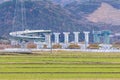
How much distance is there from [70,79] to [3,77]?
5.02 metres

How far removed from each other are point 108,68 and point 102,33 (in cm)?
13430

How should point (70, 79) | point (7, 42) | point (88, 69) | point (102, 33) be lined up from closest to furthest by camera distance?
point (70, 79)
point (88, 69)
point (7, 42)
point (102, 33)

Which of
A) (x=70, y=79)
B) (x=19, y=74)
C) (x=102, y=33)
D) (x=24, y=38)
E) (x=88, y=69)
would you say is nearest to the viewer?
(x=70, y=79)

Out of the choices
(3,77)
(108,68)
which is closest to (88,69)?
(108,68)

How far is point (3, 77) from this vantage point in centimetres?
4312

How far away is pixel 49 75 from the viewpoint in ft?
147

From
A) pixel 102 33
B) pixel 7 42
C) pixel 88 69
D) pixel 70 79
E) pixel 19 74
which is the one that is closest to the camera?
pixel 70 79

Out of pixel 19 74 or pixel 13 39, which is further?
pixel 13 39

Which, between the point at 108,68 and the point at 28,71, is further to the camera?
the point at 108,68

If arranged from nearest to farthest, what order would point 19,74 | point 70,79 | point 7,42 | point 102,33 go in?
point 70,79
point 19,74
point 7,42
point 102,33

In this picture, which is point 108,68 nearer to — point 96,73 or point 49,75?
point 96,73

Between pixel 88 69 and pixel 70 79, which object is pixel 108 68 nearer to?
pixel 88 69

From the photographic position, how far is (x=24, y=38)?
152125 millimetres

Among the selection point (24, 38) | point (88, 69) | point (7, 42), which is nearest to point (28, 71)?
point (88, 69)
